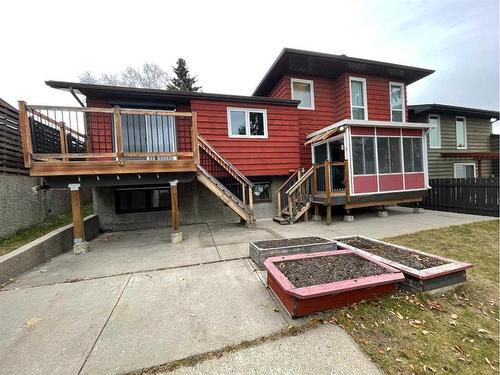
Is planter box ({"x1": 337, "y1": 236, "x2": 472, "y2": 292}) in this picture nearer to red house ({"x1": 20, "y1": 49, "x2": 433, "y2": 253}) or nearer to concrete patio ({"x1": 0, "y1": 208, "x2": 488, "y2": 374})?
concrete patio ({"x1": 0, "y1": 208, "x2": 488, "y2": 374})

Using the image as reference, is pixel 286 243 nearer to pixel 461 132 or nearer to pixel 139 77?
pixel 461 132

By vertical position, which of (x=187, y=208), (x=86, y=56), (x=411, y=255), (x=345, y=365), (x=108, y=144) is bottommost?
(x=345, y=365)

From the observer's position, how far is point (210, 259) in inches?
171

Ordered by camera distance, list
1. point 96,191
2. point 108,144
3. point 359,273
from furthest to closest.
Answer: point 96,191
point 108,144
point 359,273

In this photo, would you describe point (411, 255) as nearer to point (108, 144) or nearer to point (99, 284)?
point (99, 284)

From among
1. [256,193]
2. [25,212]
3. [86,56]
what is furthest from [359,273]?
[86,56]

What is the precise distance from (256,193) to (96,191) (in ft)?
19.0

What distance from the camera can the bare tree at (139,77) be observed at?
20684mm

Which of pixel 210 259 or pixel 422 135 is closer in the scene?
pixel 210 259

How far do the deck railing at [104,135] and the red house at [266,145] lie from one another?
0.13 ft

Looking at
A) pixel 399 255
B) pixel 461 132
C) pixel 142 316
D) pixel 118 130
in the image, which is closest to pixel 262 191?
pixel 118 130

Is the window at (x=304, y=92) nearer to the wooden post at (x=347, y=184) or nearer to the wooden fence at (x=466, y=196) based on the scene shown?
the wooden post at (x=347, y=184)

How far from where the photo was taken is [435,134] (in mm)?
12297

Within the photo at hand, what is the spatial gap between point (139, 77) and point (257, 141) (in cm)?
1966
